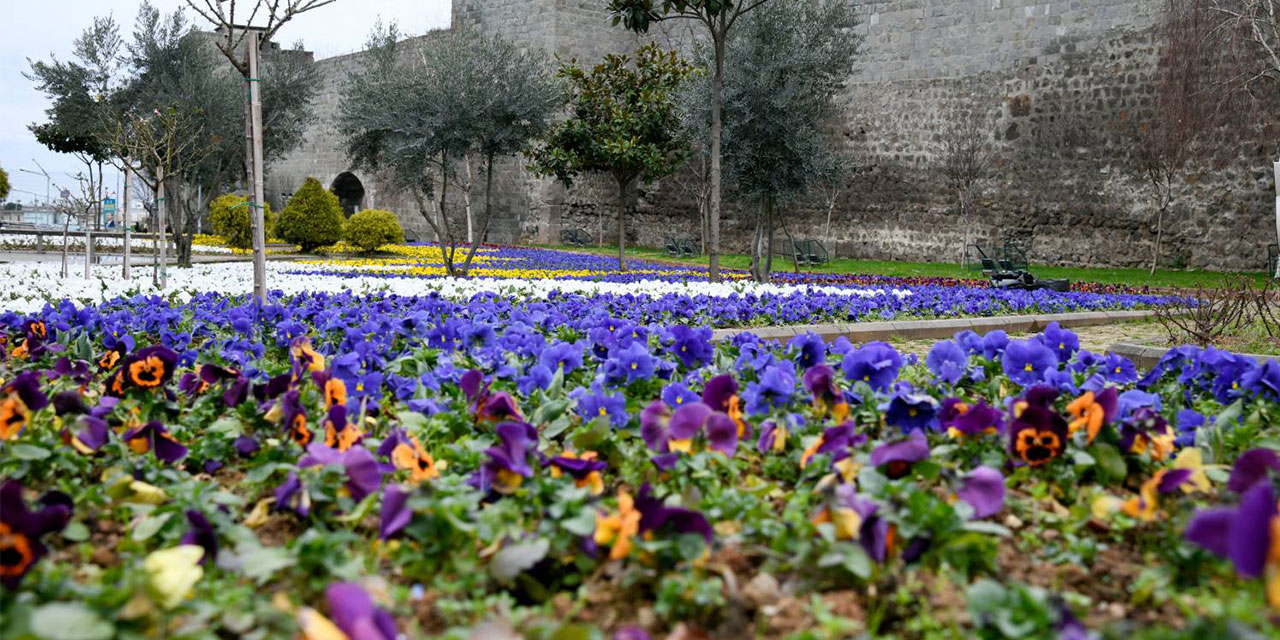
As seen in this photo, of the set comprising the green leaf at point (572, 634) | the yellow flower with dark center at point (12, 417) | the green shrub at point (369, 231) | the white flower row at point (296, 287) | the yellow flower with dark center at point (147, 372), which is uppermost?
the green shrub at point (369, 231)

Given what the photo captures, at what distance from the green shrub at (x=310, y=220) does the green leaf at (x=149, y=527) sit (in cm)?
1994

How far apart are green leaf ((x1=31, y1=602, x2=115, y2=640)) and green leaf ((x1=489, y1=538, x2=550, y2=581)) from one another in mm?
526

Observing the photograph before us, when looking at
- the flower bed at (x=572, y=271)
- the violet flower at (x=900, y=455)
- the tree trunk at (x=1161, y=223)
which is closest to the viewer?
the violet flower at (x=900, y=455)

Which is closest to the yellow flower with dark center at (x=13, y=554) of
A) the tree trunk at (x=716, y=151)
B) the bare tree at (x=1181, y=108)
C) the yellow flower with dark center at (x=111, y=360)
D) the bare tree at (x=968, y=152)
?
the yellow flower with dark center at (x=111, y=360)

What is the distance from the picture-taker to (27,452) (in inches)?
76.0

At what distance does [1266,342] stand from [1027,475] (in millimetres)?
4754

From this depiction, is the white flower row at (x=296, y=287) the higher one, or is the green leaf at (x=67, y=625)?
the white flower row at (x=296, y=287)

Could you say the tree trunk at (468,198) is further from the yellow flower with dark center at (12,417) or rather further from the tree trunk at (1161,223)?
the yellow flower with dark center at (12,417)

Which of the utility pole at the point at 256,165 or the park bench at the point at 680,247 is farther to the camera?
the park bench at the point at 680,247

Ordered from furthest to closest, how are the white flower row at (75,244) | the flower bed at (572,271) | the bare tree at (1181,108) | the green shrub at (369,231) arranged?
the white flower row at (75,244) < the green shrub at (369,231) < the bare tree at (1181,108) < the flower bed at (572,271)

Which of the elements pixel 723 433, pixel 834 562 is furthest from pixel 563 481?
pixel 834 562

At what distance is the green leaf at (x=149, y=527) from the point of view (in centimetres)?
165

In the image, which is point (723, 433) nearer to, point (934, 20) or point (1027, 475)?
point (1027, 475)

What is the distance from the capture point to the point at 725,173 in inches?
599
